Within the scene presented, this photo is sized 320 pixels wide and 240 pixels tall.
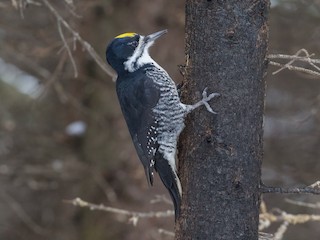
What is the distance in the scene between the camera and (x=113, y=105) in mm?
8805

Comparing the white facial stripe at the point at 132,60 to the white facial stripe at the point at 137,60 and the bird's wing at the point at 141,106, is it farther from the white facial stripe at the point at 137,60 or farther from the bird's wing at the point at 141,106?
the bird's wing at the point at 141,106

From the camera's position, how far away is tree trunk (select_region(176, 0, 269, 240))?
3902 mm

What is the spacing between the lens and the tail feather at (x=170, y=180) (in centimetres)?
429

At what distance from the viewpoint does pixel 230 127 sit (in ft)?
13.0

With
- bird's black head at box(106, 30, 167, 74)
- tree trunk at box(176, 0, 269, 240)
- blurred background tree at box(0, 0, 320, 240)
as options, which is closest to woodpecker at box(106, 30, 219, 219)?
bird's black head at box(106, 30, 167, 74)

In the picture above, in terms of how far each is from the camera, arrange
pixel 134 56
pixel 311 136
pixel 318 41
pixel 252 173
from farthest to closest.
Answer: pixel 311 136
pixel 318 41
pixel 134 56
pixel 252 173

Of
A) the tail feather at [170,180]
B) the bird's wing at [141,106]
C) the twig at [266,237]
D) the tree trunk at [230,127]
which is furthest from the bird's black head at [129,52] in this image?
the twig at [266,237]

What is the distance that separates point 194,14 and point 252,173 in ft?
3.11

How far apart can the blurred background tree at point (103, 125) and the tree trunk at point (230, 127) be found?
3.97 meters

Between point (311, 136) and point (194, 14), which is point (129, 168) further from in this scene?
point (194, 14)

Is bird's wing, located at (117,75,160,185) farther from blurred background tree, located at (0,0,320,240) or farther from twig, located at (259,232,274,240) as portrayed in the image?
blurred background tree, located at (0,0,320,240)

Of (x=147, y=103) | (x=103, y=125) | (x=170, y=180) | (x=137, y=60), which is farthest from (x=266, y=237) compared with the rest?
(x=103, y=125)

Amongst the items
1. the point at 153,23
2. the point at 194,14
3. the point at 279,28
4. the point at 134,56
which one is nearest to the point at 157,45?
the point at 153,23

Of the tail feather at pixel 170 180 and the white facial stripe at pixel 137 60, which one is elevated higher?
the white facial stripe at pixel 137 60
